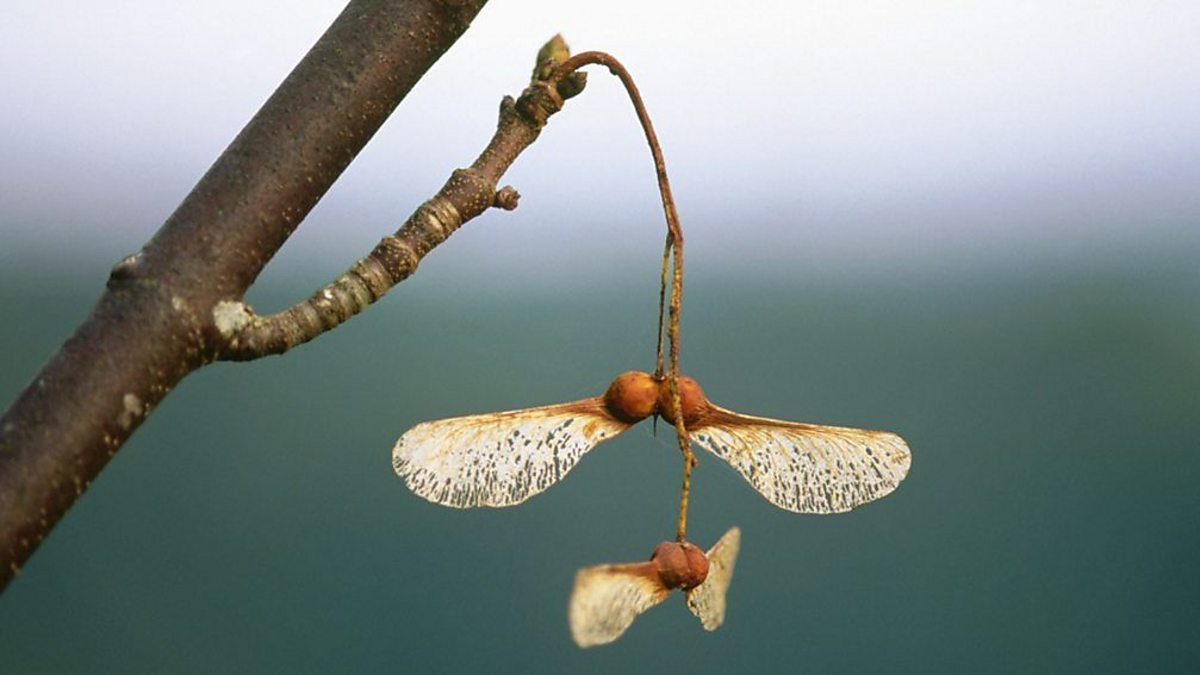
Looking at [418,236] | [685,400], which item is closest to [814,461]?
[685,400]

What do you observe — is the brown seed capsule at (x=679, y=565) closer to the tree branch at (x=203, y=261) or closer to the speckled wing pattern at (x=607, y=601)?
the speckled wing pattern at (x=607, y=601)

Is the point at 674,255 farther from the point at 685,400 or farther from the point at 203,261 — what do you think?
the point at 203,261

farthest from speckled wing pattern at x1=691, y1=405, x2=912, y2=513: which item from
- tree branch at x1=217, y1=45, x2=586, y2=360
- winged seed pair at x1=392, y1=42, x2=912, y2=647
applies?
tree branch at x1=217, y1=45, x2=586, y2=360

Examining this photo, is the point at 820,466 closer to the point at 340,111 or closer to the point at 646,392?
the point at 646,392

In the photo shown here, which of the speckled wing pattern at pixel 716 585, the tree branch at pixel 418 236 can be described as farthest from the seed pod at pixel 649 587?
the tree branch at pixel 418 236

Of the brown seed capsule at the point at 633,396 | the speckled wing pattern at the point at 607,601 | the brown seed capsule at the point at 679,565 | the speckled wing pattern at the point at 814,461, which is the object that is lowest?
the speckled wing pattern at the point at 607,601

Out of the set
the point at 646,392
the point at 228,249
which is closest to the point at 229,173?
the point at 228,249

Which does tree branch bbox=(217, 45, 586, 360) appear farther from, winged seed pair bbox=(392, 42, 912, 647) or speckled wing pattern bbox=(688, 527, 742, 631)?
speckled wing pattern bbox=(688, 527, 742, 631)
